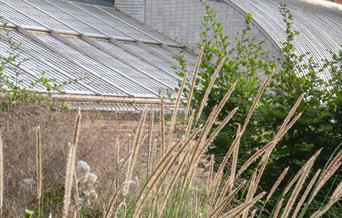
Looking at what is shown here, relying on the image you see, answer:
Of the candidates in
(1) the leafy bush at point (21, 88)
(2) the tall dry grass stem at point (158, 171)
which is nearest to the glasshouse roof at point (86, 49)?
(1) the leafy bush at point (21, 88)

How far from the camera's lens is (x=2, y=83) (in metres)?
10.9

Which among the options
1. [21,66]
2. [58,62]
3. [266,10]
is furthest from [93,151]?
[266,10]

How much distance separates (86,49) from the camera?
15930 millimetres

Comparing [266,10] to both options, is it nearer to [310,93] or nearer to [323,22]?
[323,22]

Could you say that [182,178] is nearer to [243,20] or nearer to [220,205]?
[220,205]

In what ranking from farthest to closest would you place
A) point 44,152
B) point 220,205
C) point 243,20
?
point 243,20
point 44,152
point 220,205

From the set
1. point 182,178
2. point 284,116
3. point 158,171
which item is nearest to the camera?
point 158,171

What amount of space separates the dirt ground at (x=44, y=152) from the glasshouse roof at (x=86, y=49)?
3.61 m

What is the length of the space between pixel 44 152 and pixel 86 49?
8.92 metres

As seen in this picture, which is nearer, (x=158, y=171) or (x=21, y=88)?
(x=158, y=171)

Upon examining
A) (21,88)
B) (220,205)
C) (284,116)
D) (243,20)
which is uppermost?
(220,205)

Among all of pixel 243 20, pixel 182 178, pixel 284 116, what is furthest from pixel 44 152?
pixel 243 20

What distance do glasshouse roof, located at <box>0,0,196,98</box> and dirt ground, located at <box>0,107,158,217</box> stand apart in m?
3.61

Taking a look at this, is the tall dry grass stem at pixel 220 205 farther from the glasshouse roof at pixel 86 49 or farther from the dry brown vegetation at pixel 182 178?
the glasshouse roof at pixel 86 49
